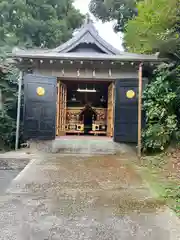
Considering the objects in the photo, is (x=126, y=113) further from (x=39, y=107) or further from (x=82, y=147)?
(x=39, y=107)

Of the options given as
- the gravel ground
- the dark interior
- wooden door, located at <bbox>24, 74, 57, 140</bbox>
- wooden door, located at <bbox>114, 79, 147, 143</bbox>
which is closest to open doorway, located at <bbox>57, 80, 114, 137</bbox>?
the dark interior

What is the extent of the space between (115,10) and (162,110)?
1409 cm

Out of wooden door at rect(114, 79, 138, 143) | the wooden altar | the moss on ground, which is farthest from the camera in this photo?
wooden door at rect(114, 79, 138, 143)

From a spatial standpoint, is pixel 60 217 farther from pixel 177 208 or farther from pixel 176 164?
pixel 176 164

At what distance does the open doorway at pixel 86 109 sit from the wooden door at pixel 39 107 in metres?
2.75

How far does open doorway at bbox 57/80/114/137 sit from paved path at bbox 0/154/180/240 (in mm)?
6200

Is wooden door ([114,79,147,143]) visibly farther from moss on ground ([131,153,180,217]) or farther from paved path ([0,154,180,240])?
paved path ([0,154,180,240])

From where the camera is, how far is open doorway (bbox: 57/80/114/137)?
11.4 m

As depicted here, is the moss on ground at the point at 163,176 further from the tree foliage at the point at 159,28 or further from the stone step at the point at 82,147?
the tree foliage at the point at 159,28

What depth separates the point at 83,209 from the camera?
321cm

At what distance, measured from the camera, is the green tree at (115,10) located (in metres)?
18.2

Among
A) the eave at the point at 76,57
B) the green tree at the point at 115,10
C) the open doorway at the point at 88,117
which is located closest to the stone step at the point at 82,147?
the eave at the point at 76,57

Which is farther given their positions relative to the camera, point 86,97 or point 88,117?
point 86,97

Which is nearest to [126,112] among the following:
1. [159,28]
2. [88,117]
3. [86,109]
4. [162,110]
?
[162,110]
